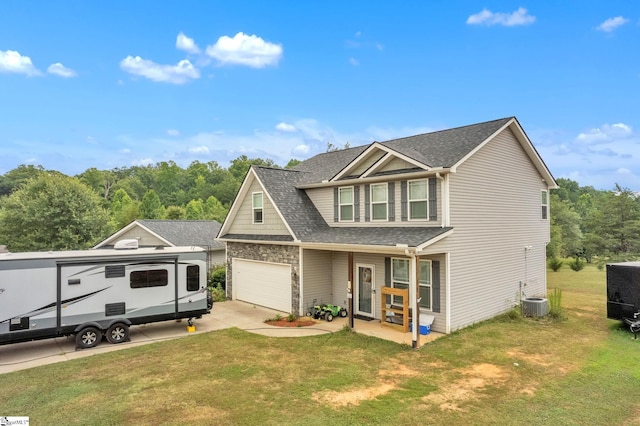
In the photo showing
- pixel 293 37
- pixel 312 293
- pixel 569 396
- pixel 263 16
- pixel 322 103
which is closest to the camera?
pixel 569 396

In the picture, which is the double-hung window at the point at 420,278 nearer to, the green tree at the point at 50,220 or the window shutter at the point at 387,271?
the window shutter at the point at 387,271

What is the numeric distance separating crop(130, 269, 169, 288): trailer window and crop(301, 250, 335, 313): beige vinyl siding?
16.9 ft

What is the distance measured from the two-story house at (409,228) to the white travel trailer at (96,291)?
156 inches

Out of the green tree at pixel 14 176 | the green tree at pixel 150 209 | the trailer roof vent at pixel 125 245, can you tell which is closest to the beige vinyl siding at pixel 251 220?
the trailer roof vent at pixel 125 245

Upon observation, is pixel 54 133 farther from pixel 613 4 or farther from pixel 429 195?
pixel 613 4

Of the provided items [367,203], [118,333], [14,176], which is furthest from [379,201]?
[14,176]

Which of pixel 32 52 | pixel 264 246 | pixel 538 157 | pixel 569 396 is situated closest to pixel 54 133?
pixel 32 52

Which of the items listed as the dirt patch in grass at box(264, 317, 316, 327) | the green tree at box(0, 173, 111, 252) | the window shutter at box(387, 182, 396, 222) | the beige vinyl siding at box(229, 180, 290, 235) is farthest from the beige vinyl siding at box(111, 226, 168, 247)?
the window shutter at box(387, 182, 396, 222)

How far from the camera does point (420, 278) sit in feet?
41.6

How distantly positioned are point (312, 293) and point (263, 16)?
59.2 feet

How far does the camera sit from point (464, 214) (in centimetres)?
1255

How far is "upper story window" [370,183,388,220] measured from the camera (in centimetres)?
1386

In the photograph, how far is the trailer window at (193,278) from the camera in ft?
42.5

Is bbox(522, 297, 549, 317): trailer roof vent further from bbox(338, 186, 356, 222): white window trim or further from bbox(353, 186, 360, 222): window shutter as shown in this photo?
bbox(338, 186, 356, 222): white window trim
